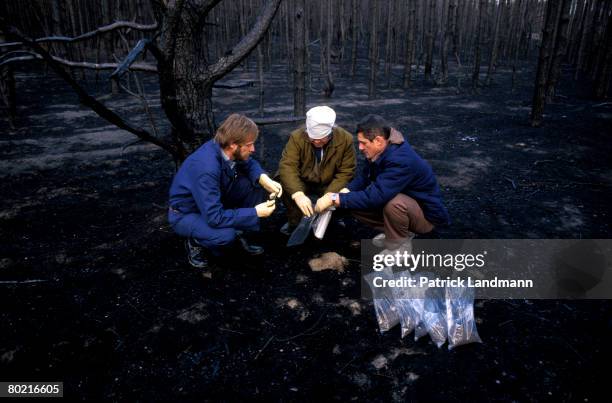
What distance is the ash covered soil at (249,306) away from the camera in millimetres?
2090

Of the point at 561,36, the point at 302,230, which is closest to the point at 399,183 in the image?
the point at 302,230

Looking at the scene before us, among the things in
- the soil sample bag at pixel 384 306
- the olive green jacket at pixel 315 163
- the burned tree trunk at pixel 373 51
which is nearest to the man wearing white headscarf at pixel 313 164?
the olive green jacket at pixel 315 163

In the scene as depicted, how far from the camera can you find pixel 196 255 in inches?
121

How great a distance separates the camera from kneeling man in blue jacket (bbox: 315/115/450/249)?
279cm

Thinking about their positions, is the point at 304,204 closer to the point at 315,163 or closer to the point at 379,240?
the point at 315,163

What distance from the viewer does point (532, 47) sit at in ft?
74.1

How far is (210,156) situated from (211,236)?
0.56m

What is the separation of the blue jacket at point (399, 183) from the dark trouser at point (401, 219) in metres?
0.05

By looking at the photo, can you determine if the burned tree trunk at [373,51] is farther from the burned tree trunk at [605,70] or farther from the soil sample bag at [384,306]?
the soil sample bag at [384,306]

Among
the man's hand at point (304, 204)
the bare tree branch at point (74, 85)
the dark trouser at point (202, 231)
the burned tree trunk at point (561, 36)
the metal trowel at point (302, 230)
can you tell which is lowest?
the metal trowel at point (302, 230)

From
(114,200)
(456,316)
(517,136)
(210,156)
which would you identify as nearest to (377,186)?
(456,316)

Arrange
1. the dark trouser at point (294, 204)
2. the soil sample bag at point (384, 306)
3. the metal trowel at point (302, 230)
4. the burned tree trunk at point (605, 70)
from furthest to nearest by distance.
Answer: the burned tree trunk at point (605, 70)
the dark trouser at point (294, 204)
the metal trowel at point (302, 230)
the soil sample bag at point (384, 306)

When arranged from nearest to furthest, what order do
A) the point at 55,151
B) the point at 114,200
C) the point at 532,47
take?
1. the point at 114,200
2. the point at 55,151
3. the point at 532,47

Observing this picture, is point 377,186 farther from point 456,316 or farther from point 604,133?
point 604,133
